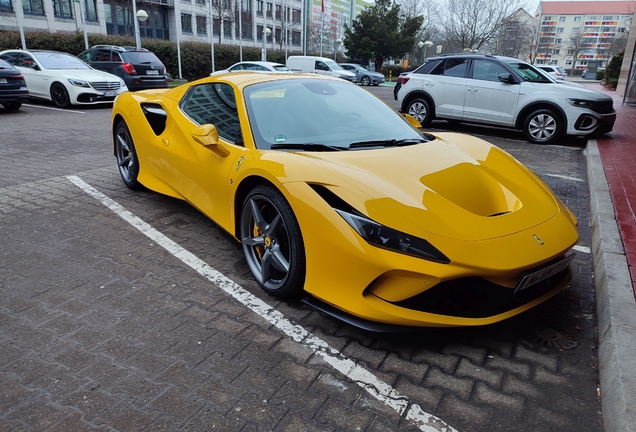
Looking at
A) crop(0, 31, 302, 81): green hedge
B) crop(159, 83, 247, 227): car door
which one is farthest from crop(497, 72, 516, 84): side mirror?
crop(0, 31, 302, 81): green hedge

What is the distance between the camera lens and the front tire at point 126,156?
4.75 metres

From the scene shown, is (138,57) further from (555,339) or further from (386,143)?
(555,339)

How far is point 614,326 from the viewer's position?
2.48 meters

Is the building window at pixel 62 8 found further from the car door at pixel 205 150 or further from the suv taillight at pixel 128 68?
the car door at pixel 205 150

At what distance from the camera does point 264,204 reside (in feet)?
9.69

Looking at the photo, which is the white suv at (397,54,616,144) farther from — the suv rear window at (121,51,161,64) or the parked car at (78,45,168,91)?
the suv rear window at (121,51,161,64)

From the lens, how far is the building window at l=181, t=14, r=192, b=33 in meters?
50.5

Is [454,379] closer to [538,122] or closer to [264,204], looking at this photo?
[264,204]

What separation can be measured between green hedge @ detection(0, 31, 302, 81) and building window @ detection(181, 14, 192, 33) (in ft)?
59.8

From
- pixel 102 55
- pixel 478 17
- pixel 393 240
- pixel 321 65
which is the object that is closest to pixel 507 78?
pixel 393 240

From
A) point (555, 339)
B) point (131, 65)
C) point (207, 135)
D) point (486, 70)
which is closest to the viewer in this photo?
point (555, 339)

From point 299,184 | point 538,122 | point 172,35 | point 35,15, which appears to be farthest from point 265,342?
point 172,35

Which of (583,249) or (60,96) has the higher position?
(60,96)

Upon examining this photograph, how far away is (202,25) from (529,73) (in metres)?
50.4
